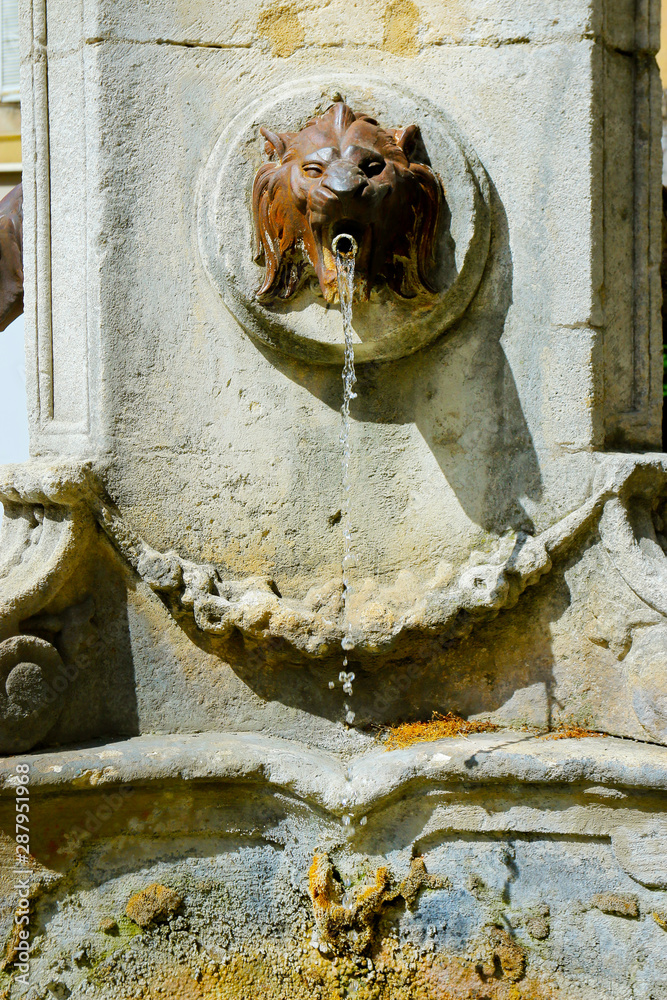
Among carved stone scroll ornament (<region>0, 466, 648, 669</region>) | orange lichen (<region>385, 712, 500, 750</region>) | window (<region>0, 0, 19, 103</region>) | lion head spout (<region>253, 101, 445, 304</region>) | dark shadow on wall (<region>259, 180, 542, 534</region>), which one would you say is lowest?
orange lichen (<region>385, 712, 500, 750</region>)

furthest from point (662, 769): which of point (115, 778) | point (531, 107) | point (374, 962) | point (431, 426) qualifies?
point (531, 107)

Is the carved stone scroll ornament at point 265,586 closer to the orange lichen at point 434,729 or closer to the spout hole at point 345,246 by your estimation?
the orange lichen at point 434,729

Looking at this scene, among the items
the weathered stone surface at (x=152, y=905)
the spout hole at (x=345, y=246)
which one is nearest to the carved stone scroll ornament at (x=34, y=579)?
the weathered stone surface at (x=152, y=905)

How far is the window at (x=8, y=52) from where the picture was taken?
6.22m

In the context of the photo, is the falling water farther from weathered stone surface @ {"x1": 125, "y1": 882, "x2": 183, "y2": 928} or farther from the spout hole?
weathered stone surface @ {"x1": 125, "y1": 882, "x2": 183, "y2": 928}

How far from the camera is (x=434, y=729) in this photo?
2559mm

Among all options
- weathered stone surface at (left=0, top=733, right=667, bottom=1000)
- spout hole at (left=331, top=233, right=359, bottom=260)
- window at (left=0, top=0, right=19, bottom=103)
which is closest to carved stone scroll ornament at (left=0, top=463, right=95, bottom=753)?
weathered stone surface at (left=0, top=733, right=667, bottom=1000)

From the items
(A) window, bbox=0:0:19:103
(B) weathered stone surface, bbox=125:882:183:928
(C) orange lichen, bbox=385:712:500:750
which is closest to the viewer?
(B) weathered stone surface, bbox=125:882:183:928

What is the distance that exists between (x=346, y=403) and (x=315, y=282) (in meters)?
0.35

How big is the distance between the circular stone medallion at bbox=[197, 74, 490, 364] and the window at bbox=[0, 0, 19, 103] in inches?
177

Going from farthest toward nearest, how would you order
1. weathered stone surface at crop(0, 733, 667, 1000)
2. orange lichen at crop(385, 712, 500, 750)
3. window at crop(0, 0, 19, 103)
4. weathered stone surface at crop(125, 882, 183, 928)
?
window at crop(0, 0, 19, 103)
orange lichen at crop(385, 712, 500, 750)
weathered stone surface at crop(125, 882, 183, 928)
weathered stone surface at crop(0, 733, 667, 1000)

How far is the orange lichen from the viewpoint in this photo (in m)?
2.52

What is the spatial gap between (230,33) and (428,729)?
6.74 ft

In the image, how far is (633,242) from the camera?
2.71 m
